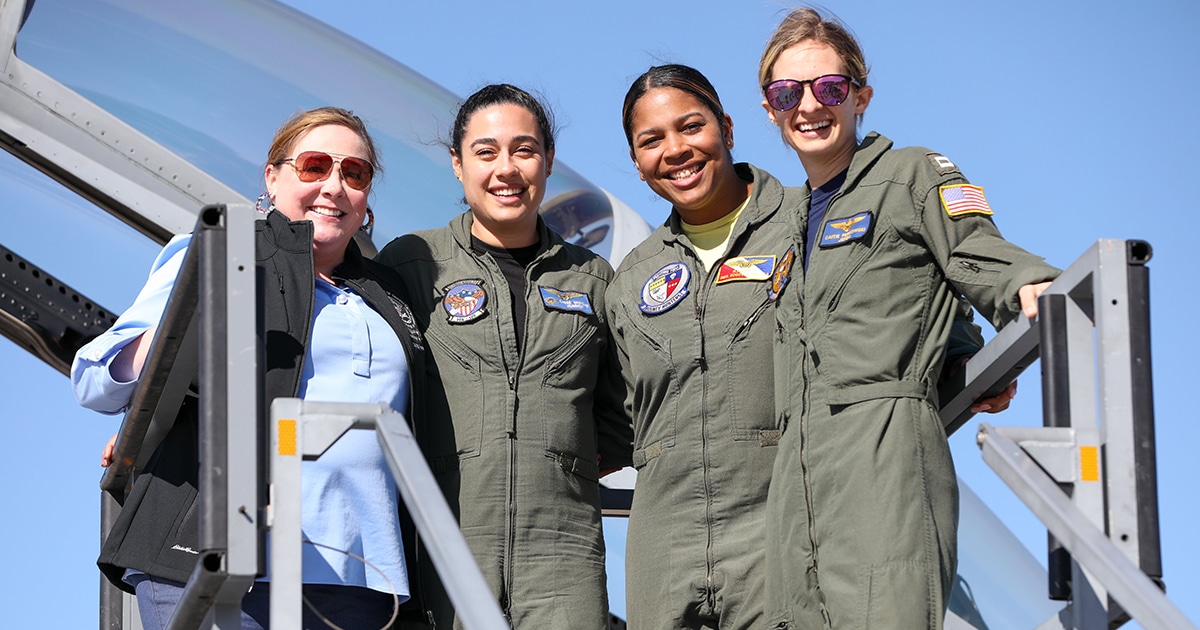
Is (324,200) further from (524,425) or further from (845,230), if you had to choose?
(845,230)

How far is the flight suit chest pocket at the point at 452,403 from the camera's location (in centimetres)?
386

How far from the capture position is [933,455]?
3018 mm

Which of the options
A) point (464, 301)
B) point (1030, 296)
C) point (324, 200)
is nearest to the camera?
point (1030, 296)

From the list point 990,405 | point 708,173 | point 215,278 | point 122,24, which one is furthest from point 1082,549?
point 122,24

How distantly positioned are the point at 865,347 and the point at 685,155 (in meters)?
1.19

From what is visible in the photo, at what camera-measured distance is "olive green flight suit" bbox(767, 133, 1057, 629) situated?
9.66ft

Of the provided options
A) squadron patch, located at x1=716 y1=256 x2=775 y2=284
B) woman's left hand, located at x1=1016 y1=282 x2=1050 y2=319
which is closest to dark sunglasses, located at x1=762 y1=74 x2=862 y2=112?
squadron patch, located at x1=716 y1=256 x2=775 y2=284

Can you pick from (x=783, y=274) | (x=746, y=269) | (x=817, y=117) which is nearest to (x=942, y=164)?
(x=817, y=117)

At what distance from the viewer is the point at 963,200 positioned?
319 cm

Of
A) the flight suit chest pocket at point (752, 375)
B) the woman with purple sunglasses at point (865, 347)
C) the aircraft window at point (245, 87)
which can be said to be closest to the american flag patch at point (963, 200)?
the woman with purple sunglasses at point (865, 347)

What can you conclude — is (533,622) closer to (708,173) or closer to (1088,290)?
(708,173)

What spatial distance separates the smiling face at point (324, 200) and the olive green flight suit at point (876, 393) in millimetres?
1250

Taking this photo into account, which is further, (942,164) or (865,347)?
(942,164)

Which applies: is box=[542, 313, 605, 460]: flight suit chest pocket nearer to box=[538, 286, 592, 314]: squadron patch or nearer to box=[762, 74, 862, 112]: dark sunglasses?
box=[538, 286, 592, 314]: squadron patch
